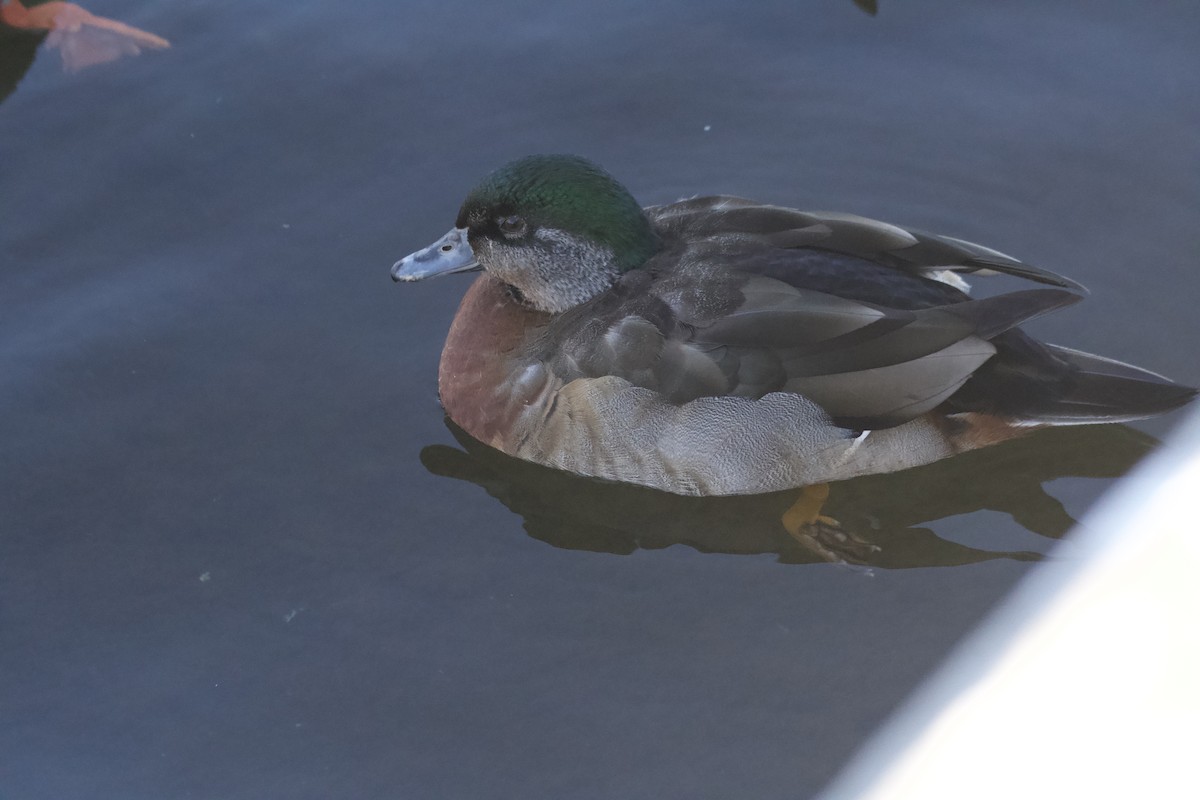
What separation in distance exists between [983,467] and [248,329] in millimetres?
3107

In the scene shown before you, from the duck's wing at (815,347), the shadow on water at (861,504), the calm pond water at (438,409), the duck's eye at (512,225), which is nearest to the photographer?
the calm pond water at (438,409)

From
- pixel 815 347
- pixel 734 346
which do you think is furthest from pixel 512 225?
pixel 815 347

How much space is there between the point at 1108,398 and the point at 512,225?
226 centimetres

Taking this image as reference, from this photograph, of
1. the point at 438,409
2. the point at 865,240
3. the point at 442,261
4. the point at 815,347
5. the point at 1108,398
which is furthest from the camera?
the point at 438,409

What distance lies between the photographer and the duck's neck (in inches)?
205

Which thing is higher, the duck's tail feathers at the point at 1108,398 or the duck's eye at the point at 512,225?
the duck's eye at the point at 512,225

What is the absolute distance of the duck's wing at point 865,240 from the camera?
5066mm

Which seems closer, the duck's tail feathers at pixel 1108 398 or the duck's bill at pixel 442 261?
the duck's tail feathers at pixel 1108 398

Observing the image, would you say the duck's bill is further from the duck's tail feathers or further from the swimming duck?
the duck's tail feathers

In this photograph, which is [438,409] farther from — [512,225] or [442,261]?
[512,225]

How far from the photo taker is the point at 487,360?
5234 millimetres

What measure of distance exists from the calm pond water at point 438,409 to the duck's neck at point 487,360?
8.6 inches

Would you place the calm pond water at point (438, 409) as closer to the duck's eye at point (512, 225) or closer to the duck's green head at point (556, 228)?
the duck's green head at point (556, 228)

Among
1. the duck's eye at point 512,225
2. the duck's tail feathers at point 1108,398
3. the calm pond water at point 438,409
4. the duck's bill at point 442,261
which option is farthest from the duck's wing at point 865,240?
the duck's bill at point 442,261
